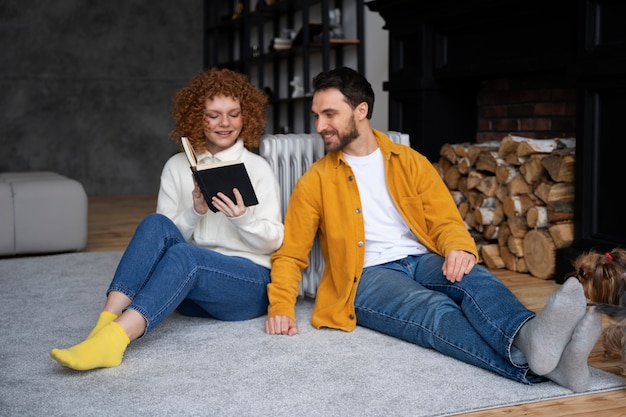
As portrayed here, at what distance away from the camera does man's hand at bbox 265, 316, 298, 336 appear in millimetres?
2680

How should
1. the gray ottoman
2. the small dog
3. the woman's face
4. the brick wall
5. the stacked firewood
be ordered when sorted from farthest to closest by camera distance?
the gray ottoman
the brick wall
the stacked firewood
the woman's face
the small dog

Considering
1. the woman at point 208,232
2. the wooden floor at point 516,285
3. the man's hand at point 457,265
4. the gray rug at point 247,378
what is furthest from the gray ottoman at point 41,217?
the man's hand at point 457,265

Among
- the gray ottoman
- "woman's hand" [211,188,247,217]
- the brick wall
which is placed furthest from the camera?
the gray ottoman

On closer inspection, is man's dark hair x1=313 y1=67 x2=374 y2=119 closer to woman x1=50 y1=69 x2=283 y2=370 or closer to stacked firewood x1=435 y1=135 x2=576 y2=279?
woman x1=50 y1=69 x2=283 y2=370

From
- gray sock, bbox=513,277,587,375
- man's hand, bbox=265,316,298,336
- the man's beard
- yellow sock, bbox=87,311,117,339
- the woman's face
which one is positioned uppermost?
the woman's face

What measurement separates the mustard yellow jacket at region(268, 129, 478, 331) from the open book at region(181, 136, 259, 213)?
0.83ft

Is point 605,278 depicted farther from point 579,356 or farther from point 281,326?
point 281,326

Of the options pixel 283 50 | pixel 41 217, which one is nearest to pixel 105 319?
pixel 41 217

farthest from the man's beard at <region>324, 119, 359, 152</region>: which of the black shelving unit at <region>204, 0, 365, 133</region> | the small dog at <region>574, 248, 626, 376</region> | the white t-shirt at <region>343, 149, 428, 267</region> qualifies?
the black shelving unit at <region>204, 0, 365, 133</region>

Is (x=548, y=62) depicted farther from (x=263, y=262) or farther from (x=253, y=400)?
(x=253, y=400)


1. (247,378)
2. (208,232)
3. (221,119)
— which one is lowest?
(247,378)

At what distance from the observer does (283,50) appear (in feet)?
22.3

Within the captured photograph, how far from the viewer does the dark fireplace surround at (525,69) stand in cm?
337

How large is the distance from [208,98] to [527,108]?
7.13 feet
